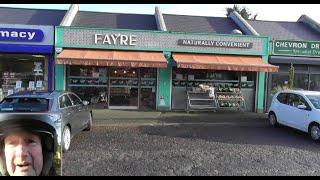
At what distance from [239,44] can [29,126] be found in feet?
40.0

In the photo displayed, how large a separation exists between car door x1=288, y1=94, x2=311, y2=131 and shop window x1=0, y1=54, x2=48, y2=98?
10186mm

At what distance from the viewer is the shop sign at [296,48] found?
54.3 feet

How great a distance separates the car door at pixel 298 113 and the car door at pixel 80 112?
20.7ft

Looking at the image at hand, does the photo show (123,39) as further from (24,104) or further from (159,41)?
(24,104)

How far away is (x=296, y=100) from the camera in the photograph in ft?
37.0

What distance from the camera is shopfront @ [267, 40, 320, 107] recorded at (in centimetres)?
1655

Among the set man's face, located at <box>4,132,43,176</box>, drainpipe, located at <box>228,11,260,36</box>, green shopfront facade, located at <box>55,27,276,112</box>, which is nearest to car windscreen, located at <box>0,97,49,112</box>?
man's face, located at <box>4,132,43,176</box>

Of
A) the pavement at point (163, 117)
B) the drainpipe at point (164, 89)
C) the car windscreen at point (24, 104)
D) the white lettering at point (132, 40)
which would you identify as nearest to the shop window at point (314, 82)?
the pavement at point (163, 117)

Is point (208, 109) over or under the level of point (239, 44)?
under

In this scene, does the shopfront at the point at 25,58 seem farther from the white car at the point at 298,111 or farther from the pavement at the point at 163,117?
the white car at the point at 298,111
